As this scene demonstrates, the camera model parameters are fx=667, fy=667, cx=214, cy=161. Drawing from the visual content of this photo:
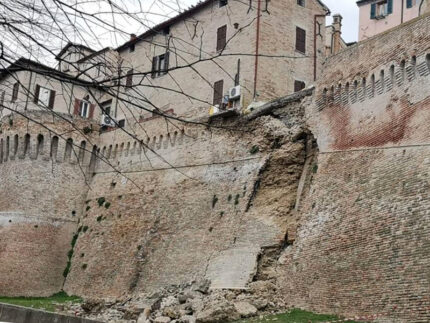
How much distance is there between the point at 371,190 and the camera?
59.7 ft

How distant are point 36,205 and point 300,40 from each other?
15066 mm

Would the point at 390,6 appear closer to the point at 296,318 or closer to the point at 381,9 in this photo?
the point at 381,9

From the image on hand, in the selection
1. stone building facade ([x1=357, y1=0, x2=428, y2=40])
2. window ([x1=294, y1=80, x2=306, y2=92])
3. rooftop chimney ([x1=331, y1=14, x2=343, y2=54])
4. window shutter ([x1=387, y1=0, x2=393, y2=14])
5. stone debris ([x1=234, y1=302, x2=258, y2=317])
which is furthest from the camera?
window shutter ([x1=387, y1=0, x2=393, y2=14])

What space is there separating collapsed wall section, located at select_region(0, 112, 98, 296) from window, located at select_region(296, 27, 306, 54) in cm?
1141

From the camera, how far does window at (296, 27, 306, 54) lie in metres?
32.8

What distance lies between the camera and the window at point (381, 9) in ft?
141

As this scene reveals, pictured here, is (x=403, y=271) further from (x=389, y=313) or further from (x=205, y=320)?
(x=205, y=320)

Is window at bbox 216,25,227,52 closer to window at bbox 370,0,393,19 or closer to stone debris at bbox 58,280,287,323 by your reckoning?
stone debris at bbox 58,280,287,323

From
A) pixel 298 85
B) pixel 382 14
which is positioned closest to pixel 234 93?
pixel 298 85

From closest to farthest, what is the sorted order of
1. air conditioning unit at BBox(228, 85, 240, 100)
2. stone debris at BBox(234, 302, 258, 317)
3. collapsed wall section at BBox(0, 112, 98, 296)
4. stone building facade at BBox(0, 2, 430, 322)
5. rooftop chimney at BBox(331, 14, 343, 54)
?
stone building facade at BBox(0, 2, 430, 322) < stone debris at BBox(234, 302, 258, 317) < air conditioning unit at BBox(228, 85, 240, 100) < collapsed wall section at BBox(0, 112, 98, 296) < rooftop chimney at BBox(331, 14, 343, 54)

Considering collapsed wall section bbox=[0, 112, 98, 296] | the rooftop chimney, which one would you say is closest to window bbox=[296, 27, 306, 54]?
the rooftop chimney

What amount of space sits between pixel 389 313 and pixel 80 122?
21880 mm

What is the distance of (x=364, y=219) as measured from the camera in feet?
58.3

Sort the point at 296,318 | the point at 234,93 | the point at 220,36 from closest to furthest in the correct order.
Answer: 1. the point at 296,318
2. the point at 234,93
3. the point at 220,36
